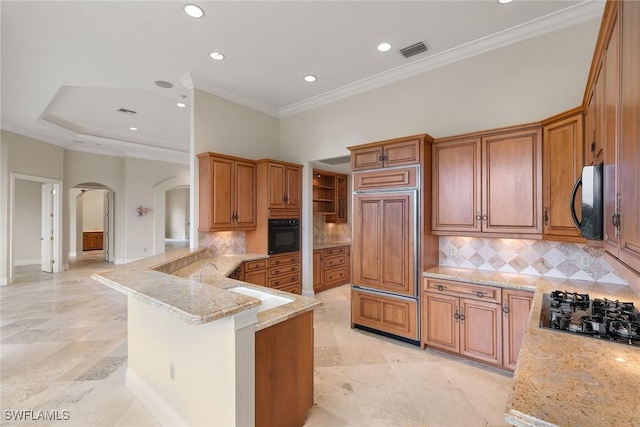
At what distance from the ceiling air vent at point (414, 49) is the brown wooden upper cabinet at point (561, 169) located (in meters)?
1.60

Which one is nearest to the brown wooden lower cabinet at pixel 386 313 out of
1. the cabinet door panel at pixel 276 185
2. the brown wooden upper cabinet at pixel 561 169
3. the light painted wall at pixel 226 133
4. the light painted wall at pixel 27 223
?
the brown wooden upper cabinet at pixel 561 169

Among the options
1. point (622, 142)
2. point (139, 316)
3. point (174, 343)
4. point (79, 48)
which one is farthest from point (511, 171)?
point (79, 48)

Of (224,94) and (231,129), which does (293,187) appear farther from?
(224,94)

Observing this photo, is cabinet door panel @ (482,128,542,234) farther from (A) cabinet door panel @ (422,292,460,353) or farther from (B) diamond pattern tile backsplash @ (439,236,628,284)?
(A) cabinet door panel @ (422,292,460,353)

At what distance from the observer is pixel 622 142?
1.09 m

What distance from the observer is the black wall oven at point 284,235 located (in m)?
4.59

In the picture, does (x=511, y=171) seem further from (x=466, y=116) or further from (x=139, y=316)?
(x=139, y=316)

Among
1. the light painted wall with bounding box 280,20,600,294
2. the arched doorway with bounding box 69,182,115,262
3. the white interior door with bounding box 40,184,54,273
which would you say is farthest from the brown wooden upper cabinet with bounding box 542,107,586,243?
the arched doorway with bounding box 69,182,115,262

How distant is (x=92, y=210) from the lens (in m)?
12.5

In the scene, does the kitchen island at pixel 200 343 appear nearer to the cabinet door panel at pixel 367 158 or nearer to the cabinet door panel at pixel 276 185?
the cabinet door panel at pixel 367 158

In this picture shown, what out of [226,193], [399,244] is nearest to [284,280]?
[226,193]

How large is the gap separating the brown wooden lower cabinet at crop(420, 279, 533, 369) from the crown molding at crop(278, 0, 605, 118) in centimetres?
268

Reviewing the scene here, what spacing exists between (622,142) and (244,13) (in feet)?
9.99

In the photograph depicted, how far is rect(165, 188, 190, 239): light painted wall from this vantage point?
50.0 feet
